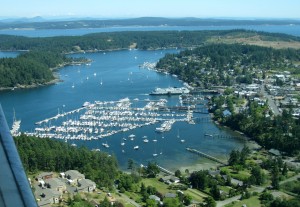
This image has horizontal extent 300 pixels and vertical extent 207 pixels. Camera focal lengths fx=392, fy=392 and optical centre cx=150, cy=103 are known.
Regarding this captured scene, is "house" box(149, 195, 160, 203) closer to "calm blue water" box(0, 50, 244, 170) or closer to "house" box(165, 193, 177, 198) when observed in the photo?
"house" box(165, 193, 177, 198)

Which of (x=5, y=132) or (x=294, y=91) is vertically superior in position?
(x=5, y=132)

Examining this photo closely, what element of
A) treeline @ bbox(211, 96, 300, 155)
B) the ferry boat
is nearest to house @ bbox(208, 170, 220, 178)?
treeline @ bbox(211, 96, 300, 155)

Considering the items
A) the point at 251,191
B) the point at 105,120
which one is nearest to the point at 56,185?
the point at 251,191

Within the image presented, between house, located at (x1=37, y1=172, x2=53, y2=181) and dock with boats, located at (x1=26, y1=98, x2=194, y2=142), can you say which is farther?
dock with boats, located at (x1=26, y1=98, x2=194, y2=142)

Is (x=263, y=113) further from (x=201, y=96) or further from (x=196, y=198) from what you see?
(x=196, y=198)

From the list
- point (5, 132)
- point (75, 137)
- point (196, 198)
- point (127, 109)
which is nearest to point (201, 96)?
point (127, 109)

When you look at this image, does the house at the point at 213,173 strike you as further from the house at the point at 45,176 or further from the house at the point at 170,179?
the house at the point at 45,176

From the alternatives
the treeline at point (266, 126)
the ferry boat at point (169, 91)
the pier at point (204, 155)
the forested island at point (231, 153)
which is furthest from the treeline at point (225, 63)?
the pier at point (204, 155)
